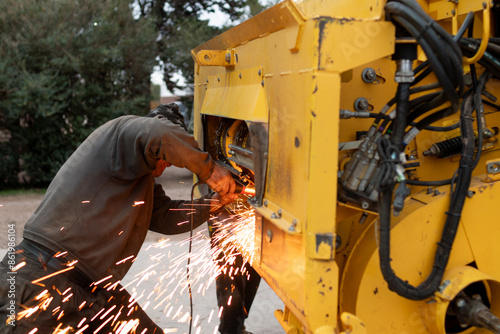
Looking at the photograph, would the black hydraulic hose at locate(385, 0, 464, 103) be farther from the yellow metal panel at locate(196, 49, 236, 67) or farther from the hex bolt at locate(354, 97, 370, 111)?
the yellow metal panel at locate(196, 49, 236, 67)

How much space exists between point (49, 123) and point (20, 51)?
1540 mm

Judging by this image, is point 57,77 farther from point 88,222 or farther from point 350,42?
point 350,42

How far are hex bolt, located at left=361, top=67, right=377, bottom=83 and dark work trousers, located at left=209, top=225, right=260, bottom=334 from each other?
1.80 metres

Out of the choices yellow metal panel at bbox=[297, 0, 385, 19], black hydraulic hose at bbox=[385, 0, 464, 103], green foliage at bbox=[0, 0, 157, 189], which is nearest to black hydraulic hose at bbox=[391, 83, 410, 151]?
black hydraulic hose at bbox=[385, 0, 464, 103]

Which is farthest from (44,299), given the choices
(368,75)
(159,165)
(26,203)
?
(26,203)

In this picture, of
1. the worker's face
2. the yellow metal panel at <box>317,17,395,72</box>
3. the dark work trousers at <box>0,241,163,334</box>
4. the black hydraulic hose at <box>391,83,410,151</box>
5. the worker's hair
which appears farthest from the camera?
the worker's hair

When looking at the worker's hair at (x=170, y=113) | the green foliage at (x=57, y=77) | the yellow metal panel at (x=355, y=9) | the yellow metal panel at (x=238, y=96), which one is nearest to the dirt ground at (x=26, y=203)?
the green foliage at (x=57, y=77)

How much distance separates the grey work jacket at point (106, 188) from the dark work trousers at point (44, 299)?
10 centimetres

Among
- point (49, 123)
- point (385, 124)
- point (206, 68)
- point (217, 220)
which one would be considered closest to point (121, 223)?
point (217, 220)

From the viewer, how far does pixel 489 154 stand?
214 cm

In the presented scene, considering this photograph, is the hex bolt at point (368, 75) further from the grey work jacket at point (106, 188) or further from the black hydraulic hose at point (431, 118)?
the grey work jacket at point (106, 188)

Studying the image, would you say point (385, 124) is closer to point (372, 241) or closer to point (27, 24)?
point (372, 241)

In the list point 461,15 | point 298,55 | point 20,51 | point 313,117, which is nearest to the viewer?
point 313,117

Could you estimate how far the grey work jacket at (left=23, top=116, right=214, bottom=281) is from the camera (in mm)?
2414
